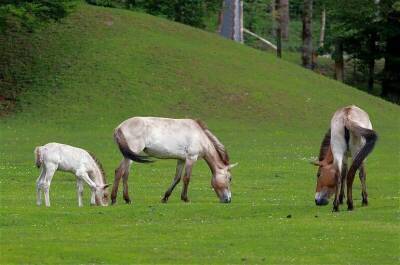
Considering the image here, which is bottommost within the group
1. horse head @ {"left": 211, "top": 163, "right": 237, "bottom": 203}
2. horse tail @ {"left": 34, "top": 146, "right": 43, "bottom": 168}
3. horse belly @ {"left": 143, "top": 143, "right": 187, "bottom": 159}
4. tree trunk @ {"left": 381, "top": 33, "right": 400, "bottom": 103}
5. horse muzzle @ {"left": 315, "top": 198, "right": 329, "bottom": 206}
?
horse muzzle @ {"left": 315, "top": 198, "right": 329, "bottom": 206}

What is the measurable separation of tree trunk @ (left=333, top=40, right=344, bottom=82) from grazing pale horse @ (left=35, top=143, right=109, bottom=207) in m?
41.7

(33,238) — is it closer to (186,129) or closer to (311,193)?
(186,129)

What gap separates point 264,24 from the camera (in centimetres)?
7819

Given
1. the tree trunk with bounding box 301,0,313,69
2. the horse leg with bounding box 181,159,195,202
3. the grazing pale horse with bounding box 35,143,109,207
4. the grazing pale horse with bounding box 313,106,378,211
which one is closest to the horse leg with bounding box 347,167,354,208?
the grazing pale horse with bounding box 313,106,378,211

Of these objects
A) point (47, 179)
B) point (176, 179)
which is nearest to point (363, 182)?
point (176, 179)

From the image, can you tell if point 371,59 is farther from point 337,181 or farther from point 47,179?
point 337,181

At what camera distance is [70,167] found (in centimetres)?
2209

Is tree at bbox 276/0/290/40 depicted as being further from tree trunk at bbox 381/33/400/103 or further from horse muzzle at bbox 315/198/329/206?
horse muzzle at bbox 315/198/329/206

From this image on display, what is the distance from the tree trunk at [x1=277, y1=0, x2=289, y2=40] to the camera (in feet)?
223

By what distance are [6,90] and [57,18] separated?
4.25m

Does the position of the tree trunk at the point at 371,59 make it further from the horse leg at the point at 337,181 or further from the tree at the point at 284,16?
the horse leg at the point at 337,181

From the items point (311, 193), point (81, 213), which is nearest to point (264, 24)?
point (311, 193)

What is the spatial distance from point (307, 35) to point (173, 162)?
2702cm

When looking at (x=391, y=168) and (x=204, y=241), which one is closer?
(x=204, y=241)
